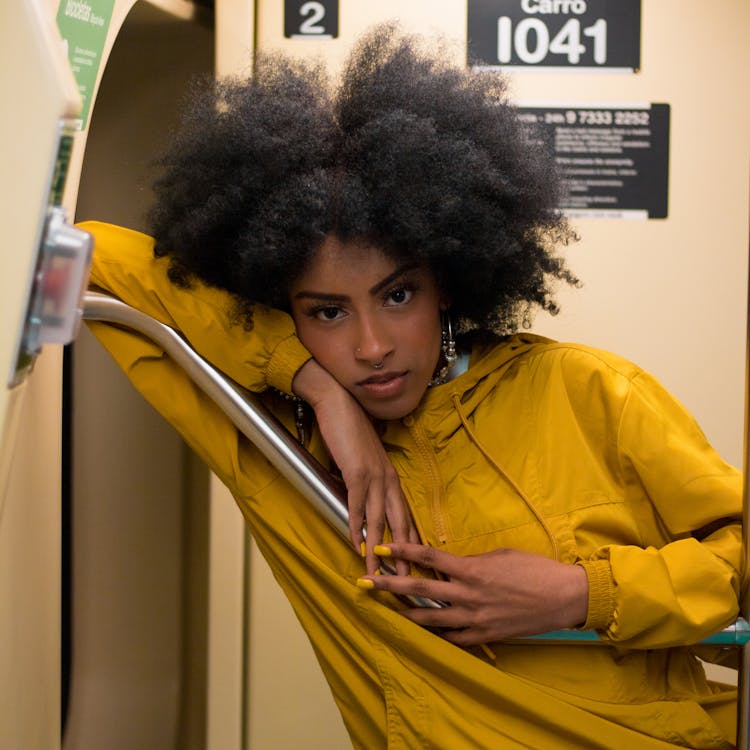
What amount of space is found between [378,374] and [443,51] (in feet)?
1.50

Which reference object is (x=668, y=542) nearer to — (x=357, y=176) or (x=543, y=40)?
(x=357, y=176)

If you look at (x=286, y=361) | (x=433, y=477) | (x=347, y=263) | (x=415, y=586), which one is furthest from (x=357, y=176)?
(x=415, y=586)

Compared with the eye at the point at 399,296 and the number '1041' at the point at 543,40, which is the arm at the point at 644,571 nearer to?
the eye at the point at 399,296

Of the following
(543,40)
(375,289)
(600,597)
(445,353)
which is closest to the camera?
(600,597)

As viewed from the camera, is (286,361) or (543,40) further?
(543,40)

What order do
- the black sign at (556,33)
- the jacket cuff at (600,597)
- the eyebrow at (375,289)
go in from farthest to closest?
the black sign at (556,33) < the eyebrow at (375,289) < the jacket cuff at (600,597)

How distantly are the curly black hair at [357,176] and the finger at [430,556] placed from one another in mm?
331

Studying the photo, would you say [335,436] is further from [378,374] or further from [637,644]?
[637,644]

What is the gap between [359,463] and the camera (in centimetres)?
115

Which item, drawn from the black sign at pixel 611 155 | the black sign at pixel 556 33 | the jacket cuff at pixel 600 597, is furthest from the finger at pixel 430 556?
the black sign at pixel 556 33

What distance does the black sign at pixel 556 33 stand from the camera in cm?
182

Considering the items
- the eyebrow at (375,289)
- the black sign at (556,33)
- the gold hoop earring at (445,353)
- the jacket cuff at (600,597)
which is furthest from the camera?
the black sign at (556,33)

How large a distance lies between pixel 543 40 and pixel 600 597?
1.13 m

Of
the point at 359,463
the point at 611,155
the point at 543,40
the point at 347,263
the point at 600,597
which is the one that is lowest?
the point at 600,597
